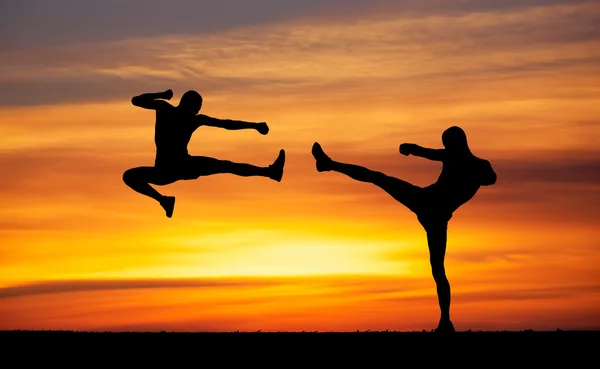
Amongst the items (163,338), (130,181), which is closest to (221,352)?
(163,338)

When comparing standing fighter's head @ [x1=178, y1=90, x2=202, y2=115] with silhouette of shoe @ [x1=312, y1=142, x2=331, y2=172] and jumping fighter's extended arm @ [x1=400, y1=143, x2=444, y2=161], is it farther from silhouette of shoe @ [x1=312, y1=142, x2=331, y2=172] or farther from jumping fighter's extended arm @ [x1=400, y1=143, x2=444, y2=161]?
jumping fighter's extended arm @ [x1=400, y1=143, x2=444, y2=161]

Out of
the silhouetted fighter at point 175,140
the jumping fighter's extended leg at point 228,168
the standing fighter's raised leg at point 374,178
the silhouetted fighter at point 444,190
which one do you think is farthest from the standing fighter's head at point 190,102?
the silhouetted fighter at point 444,190

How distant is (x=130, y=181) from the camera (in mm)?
20203

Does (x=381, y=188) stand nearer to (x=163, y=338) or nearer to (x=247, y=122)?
(x=247, y=122)

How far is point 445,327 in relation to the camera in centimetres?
1903

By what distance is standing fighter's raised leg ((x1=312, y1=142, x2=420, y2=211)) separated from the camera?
780 inches

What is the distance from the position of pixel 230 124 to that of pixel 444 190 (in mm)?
4178

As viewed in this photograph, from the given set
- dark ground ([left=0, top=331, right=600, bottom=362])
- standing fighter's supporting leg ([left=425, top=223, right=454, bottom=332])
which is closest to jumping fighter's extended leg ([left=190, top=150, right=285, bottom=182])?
dark ground ([left=0, top=331, right=600, bottom=362])

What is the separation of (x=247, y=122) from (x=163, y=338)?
15.2ft

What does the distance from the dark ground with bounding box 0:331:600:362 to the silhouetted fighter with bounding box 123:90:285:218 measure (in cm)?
320

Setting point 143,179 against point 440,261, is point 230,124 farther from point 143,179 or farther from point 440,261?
point 440,261

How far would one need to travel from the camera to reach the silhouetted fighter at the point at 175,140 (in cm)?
2008

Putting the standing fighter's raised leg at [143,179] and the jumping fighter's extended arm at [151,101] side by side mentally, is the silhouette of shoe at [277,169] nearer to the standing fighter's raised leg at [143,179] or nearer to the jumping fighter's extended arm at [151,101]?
the standing fighter's raised leg at [143,179]

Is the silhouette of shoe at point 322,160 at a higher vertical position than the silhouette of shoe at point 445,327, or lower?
higher
